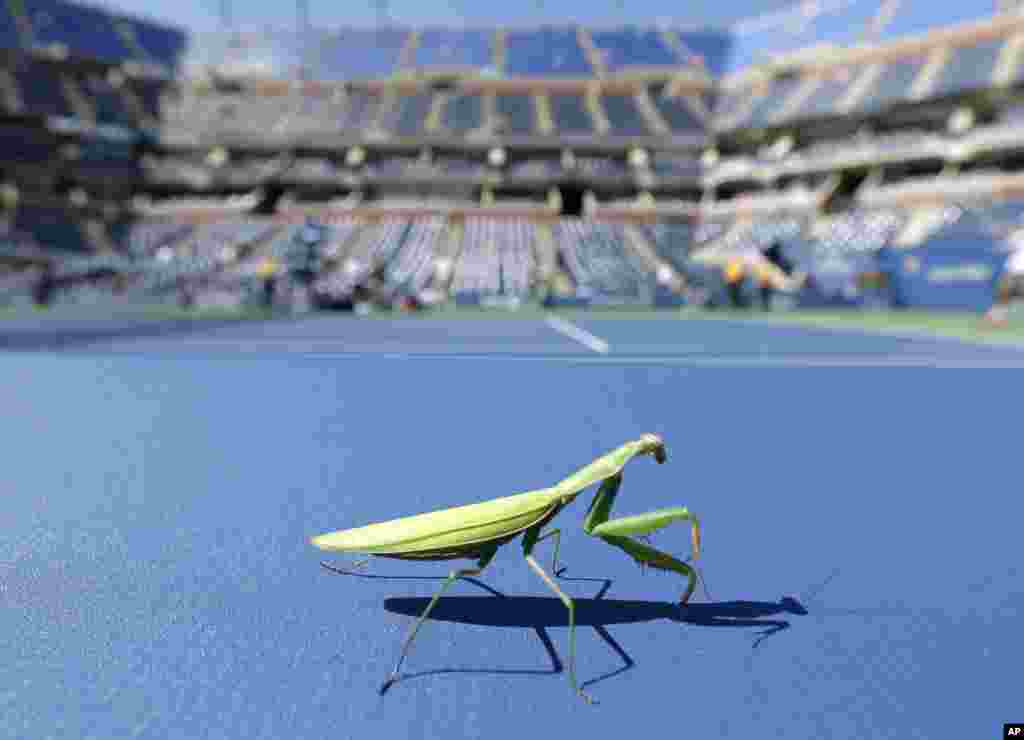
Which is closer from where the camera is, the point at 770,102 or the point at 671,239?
the point at 671,239

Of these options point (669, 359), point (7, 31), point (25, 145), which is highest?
point (7, 31)

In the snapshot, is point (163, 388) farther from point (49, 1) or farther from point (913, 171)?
point (49, 1)

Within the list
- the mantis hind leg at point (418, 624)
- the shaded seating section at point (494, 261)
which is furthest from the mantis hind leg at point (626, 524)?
the shaded seating section at point (494, 261)

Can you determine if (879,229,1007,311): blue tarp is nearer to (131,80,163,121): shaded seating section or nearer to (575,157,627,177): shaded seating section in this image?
(575,157,627,177): shaded seating section

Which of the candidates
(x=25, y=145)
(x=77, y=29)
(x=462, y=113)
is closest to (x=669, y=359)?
(x=462, y=113)

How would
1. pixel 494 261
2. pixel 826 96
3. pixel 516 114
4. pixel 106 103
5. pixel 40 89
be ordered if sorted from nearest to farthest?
Result: 1. pixel 494 261
2. pixel 826 96
3. pixel 40 89
4. pixel 106 103
5. pixel 516 114

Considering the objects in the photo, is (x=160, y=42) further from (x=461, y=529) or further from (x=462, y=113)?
(x=461, y=529)

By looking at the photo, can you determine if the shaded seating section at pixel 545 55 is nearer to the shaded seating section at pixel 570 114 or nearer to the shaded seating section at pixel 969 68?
the shaded seating section at pixel 570 114

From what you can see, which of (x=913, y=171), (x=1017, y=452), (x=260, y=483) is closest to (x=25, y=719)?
(x=260, y=483)
